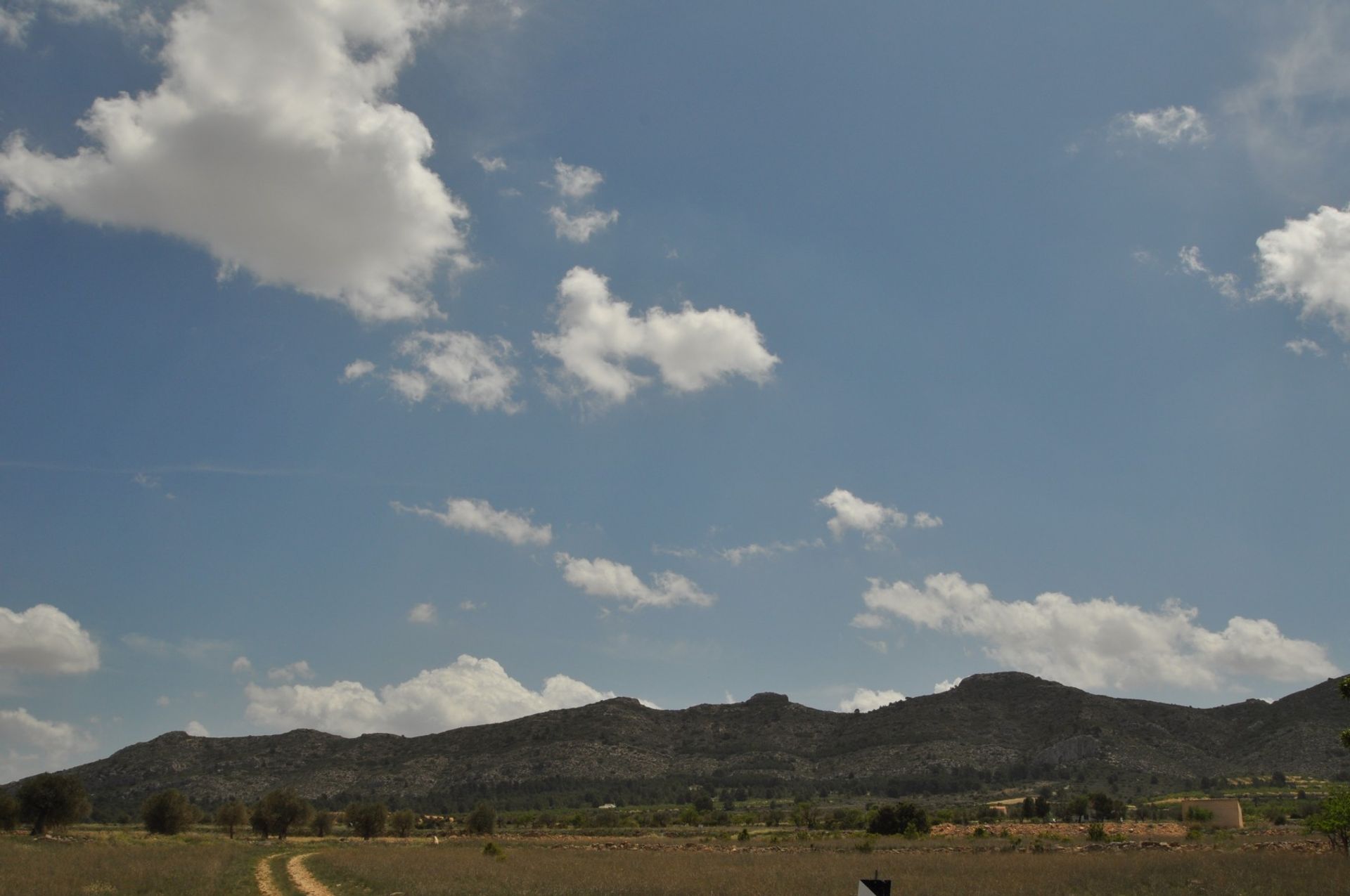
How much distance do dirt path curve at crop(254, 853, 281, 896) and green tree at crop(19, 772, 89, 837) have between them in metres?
24.3

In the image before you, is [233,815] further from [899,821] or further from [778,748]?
[778,748]

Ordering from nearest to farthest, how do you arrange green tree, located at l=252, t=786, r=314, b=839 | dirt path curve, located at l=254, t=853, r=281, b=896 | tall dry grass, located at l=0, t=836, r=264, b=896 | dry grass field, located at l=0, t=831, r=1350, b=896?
dry grass field, located at l=0, t=831, r=1350, b=896
tall dry grass, located at l=0, t=836, r=264, b=896
dirt path curve, located at l=254, t=853, r=281, b=896
green tree, located at l=252, t=786, r=314, b=839

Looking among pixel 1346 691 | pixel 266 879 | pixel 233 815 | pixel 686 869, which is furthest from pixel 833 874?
pixel 233 815

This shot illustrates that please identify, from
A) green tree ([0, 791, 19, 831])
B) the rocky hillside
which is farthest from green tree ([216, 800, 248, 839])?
the rocky hillside

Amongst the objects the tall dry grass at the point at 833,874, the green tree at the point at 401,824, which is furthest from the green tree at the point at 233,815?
the tall dry grass at the point at 833,874

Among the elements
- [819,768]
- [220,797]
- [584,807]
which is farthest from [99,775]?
[819,768]

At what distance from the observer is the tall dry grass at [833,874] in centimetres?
2830

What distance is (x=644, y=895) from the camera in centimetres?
2766

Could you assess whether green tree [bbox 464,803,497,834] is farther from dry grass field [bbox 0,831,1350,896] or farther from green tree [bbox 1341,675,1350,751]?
green tree [bbox 1341,675,1350,751]

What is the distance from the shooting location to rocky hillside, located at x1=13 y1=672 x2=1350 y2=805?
109 m

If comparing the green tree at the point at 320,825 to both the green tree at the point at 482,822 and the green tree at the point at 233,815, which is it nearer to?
the green tree at the point at 233,815

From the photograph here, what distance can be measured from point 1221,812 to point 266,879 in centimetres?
5637

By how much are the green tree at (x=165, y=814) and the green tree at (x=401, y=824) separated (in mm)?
15271

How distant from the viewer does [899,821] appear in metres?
A: 60.9
